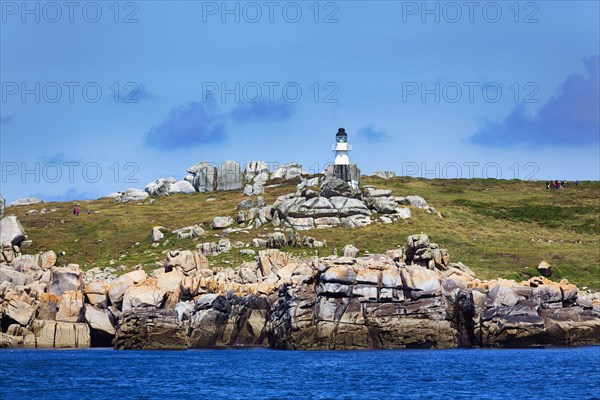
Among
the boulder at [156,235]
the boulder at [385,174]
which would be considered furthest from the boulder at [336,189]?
the boulder at [385,174]

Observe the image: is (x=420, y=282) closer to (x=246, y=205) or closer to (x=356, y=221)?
(x=356, y=221)

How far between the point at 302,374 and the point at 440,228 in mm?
70662

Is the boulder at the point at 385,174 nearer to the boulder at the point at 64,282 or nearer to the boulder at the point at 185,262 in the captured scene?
the boulder at the point at 185,262

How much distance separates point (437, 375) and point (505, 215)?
8769 centimetres

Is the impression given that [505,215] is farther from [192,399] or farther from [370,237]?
[192,399]

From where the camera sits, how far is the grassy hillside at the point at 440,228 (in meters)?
110

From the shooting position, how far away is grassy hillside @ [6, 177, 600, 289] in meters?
110

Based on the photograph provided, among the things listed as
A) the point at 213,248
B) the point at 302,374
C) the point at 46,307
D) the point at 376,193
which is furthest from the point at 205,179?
the point at 302,374

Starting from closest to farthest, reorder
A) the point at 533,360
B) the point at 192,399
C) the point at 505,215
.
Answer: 1. the point at 192,399
2. the point at 533,360
3. the point at 505,215

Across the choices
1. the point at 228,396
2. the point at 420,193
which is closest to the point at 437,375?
the point at 228,396

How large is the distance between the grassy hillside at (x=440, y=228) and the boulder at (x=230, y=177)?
6903mm

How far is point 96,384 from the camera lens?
55.2 metres

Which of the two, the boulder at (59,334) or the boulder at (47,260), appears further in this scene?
the boulder at (47,260)

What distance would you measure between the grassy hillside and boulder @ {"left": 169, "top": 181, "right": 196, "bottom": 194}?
4.13m
